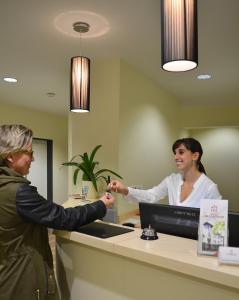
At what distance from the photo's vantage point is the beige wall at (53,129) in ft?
18.0

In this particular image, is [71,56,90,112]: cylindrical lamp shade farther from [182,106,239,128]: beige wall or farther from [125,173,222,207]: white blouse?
[182,106,239,128]: beige wall

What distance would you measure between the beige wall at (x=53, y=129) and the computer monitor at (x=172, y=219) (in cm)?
456

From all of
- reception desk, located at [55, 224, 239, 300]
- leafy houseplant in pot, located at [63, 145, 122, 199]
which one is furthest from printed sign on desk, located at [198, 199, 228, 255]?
leafy houseplant in pot, located at [63, 145, 122, 199]

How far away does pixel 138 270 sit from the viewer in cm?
117

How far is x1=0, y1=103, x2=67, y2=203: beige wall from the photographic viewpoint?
216 inches

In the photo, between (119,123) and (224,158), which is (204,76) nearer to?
(119,123)

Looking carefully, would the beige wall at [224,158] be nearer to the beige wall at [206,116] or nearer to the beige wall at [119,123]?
the beige wall at [206,116]

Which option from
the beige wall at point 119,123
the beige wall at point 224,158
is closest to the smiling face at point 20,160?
the beige wall at point 119,123

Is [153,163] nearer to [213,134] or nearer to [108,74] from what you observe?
[108,74]

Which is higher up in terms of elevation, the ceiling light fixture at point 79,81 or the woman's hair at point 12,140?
the ceiling light fixture at point 79,81

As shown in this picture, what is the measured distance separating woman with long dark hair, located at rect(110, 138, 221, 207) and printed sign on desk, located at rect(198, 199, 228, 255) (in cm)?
96

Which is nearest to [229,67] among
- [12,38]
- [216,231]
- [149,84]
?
[149,84]

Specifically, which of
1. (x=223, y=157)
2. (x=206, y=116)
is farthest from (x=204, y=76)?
(x=223, y=157)

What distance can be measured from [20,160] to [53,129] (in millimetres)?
5346
